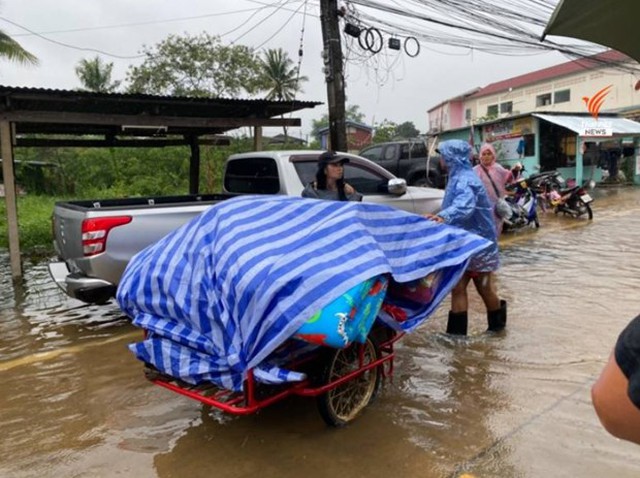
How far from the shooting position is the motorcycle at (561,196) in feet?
41.8

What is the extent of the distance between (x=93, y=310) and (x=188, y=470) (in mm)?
3936

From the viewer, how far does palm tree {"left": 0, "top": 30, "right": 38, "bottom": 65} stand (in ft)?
50.2

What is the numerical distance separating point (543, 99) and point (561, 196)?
2284cm

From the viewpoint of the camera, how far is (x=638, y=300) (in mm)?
5781

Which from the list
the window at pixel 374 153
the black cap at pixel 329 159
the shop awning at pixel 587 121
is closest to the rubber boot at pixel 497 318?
Answer: the black cap at pixel 329 159

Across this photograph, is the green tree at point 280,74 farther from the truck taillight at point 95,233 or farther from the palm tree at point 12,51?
the truck taillight at point 95,233

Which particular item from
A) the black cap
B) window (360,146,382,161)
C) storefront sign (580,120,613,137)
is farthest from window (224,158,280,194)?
storefront sign (580,120,613,137)

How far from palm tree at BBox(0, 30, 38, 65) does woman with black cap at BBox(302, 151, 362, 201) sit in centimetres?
1456

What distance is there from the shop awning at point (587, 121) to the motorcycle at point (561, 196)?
468 cm

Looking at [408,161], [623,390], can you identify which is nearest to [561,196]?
[408,161]

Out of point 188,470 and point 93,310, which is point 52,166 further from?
point 188,470

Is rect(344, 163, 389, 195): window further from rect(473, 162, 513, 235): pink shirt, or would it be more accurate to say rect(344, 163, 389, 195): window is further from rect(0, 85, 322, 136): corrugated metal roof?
rect(0, 85, 322, 136): corrugated metal roof

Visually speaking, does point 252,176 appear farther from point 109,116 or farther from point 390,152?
point 390,152

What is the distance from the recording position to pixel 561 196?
42.5 ft
